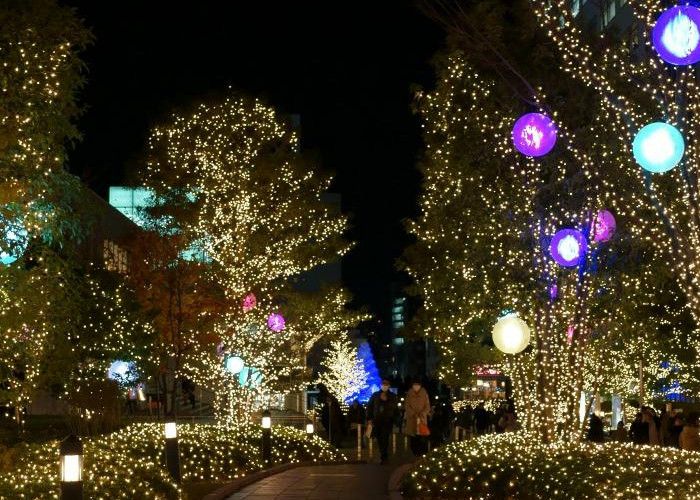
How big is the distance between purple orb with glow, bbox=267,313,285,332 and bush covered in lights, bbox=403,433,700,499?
1290 cm

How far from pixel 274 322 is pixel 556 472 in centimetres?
1751

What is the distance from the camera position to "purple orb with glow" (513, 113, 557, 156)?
14.1 meters

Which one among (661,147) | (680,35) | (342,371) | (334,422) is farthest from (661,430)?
(342,371)

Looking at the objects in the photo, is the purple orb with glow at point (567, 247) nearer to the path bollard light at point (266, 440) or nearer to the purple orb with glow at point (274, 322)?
the path bollard light at point (266, 440)

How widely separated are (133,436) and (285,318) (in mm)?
15178

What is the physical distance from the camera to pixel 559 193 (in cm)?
1853

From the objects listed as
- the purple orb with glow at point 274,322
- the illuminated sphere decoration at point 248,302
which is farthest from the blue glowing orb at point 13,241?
the purple orb with glow at point 274,322

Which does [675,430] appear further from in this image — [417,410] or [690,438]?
[417,410]

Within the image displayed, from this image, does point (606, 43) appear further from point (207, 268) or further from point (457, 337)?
point (457, 337)

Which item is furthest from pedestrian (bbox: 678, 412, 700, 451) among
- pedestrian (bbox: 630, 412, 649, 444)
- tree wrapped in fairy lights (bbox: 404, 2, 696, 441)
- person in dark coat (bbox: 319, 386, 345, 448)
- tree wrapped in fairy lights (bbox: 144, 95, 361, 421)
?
person in dark coat (bbox: 319, 386, 345, 448)

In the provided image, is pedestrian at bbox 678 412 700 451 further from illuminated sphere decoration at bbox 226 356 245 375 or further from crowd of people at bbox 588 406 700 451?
illuminated sphere decoration at bbox 226 356 245 375

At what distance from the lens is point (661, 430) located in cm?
2588

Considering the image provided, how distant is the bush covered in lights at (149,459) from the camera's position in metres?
11.4

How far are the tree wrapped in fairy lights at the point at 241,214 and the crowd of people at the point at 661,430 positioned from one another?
8921mm
